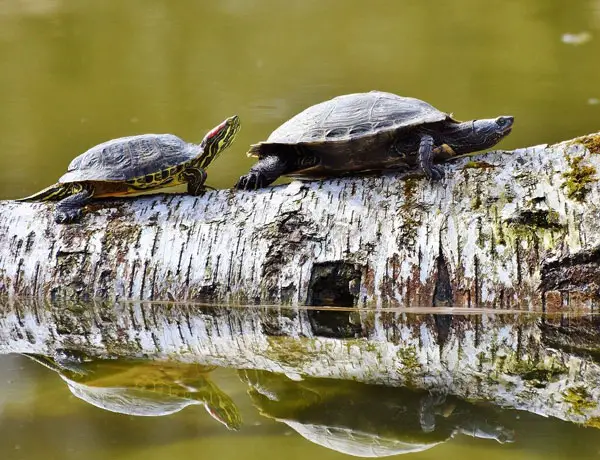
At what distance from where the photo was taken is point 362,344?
4.48m

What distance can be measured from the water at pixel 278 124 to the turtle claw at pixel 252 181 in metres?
0.93

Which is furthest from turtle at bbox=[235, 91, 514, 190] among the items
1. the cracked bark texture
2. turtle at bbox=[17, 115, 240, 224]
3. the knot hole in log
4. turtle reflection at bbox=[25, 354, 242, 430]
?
turtle reflection at bbox=[25, 354, 242, 430]

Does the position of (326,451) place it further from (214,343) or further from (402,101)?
(402,101)

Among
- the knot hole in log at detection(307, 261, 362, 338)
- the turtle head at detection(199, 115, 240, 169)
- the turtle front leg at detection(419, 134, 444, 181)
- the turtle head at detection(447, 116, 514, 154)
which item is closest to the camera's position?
the knot hole in log at detection(307, 261, 362, 338)

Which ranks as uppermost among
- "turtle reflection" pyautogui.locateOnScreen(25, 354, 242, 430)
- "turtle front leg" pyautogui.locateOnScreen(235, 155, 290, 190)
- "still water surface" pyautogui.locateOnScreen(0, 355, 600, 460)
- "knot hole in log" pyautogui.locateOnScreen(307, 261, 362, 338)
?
"turtle front leg" pyautogui.locateOnScreen(235, 155, 290, 190)

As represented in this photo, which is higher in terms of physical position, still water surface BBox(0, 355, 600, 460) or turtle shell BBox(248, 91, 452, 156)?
turtle shell BBox(248, 91, 452, 156)

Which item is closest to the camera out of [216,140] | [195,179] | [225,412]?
[225,412]

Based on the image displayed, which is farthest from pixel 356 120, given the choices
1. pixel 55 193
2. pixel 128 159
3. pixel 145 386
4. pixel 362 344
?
pixel 145 386

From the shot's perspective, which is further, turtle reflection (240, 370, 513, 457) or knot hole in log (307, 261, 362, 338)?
knot hole in log (307, 261, 362, 338)

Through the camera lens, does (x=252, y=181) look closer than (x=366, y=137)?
No

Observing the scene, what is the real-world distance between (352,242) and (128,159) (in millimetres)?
1689

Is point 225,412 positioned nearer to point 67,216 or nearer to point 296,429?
point 296,429

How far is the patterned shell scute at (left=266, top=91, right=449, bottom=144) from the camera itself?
543 cm

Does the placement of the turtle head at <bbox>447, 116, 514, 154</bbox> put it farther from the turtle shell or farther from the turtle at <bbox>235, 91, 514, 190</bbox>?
the turtle shell
